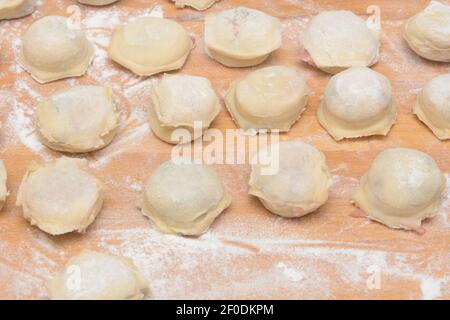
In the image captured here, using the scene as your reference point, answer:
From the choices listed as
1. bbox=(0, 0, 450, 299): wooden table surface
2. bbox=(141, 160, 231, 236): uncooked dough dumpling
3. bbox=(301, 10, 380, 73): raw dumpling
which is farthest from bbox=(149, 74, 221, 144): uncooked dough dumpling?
bbox=(301, 10, 380, 73): raw dumpling

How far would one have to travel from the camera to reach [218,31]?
7.64ft

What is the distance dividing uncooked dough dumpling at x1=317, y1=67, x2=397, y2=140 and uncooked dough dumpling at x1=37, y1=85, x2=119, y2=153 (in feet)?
2.26

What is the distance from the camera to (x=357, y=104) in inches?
83.0

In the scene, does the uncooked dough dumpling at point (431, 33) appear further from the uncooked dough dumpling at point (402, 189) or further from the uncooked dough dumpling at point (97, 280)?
the uncooked dough dumpling at point (97, 280)

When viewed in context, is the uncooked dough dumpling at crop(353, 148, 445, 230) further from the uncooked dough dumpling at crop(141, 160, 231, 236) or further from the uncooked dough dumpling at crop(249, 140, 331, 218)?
the uncooked dough dumpling at crop(141, 160, 231, 236)

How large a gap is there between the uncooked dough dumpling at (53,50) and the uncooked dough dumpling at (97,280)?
2.45ft

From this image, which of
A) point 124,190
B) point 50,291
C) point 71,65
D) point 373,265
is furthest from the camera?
point 71,65

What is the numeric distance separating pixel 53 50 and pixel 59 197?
23.0 inches

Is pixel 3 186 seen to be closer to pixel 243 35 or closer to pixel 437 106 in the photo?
pixel 243 35

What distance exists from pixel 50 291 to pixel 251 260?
56 cm

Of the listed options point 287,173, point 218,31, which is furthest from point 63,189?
point 218,31

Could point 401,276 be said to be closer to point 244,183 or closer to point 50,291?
point 244,183

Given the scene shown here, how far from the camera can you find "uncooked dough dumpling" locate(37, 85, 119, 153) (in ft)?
6.81

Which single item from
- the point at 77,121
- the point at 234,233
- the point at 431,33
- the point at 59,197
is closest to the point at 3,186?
the point at 59,197
